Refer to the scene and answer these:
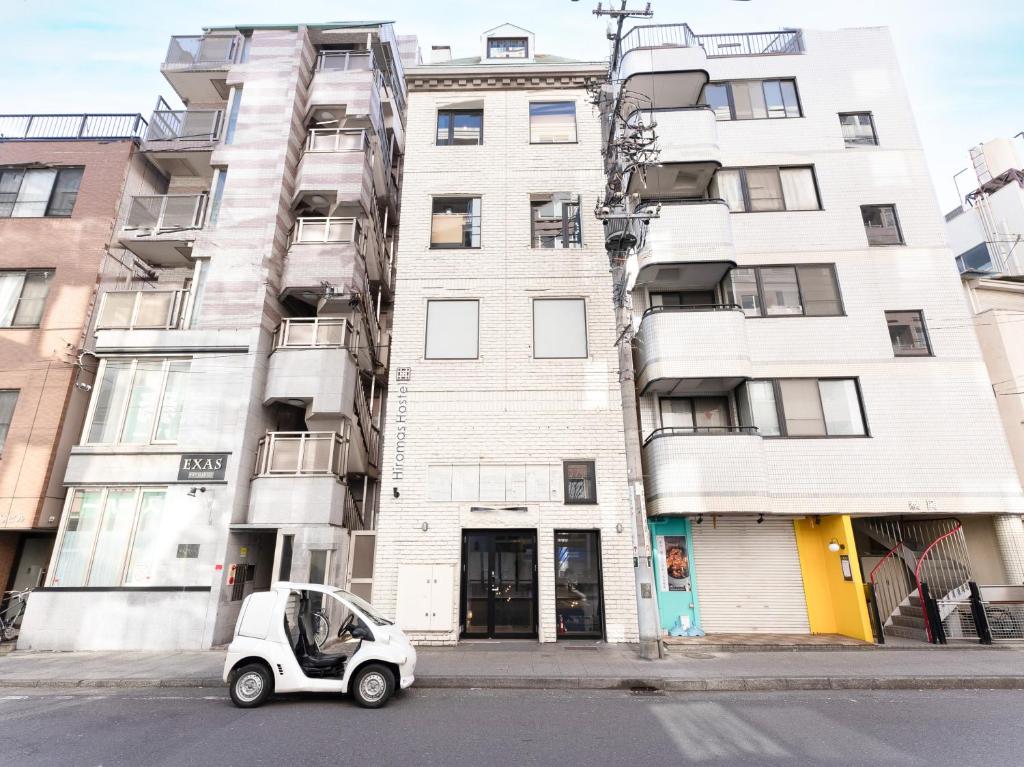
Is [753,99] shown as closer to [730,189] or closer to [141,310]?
[730,189]

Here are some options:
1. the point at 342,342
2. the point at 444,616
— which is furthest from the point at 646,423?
the point at 342,342

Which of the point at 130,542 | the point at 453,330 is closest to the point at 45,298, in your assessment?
the point at 130,542

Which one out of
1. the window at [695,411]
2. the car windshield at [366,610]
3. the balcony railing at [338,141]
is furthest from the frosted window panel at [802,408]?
the balcony railing at [338,141]

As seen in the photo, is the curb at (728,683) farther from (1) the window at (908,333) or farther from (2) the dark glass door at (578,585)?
(1) the window at (908,333)

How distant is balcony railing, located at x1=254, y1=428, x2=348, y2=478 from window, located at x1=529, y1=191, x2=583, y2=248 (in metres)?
8.02

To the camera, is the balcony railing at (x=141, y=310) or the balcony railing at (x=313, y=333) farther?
the balcony railing at (x=313, y=333)

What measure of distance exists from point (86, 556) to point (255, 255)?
341 inches

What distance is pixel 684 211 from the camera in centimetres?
1427

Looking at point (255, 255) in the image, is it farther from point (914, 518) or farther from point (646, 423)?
point (914, 518)

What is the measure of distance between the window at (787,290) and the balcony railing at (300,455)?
11.8 metres

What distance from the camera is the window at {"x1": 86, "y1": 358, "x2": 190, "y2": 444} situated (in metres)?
13.0

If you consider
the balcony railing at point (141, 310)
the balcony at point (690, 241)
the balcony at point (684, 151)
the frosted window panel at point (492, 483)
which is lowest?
the frosted window panel at point (492, 483)

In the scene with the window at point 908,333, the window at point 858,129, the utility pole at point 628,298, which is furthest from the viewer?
the window at point 858,129

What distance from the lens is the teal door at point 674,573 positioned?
12695 mm
